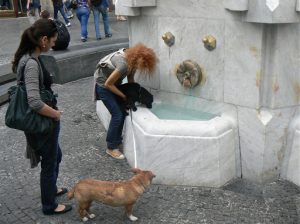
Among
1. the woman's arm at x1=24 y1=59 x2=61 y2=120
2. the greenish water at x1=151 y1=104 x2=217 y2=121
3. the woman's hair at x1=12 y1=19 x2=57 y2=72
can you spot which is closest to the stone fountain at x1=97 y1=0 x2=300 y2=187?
the greenish water at x1=151 y1=104 x2=217 y2=121

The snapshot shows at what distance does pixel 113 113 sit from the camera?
5129 mm

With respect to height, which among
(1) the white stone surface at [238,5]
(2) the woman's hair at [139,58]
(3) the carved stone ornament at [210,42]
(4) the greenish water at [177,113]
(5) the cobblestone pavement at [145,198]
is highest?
(1) the white stone surface at [238,5]

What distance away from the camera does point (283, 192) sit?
4422mm

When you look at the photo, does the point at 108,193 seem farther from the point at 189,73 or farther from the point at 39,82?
the point at 189,73

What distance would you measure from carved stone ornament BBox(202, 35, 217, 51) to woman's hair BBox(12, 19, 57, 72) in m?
1.80

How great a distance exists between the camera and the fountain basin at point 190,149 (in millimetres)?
4492

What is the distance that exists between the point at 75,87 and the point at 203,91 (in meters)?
3.81

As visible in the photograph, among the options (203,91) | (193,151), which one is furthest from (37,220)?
(203,91)

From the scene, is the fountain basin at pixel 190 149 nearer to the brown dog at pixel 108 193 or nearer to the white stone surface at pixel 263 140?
the white stone surface at pixel 263 140

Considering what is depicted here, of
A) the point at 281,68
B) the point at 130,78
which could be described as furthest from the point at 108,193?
the point at 281,68

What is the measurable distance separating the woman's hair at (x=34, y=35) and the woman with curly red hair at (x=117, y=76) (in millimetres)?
1327

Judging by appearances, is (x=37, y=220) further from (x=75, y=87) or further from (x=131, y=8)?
(x=75, y=87)

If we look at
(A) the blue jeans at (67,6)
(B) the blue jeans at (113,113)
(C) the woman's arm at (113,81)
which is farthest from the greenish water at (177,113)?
Answer: (A) the blue jeans at (67,6)

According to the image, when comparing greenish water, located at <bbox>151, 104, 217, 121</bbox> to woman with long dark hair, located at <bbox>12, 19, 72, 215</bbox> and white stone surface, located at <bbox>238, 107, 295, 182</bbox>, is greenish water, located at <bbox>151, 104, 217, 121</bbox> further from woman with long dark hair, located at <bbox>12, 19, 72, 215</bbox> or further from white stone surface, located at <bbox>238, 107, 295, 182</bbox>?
woman with long dark hair, located at <bbox>12, 19, 72, 215</bbox>
